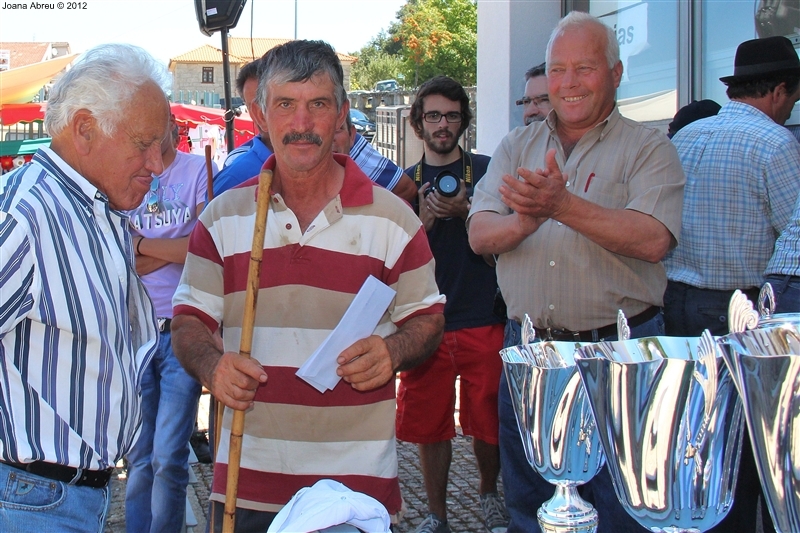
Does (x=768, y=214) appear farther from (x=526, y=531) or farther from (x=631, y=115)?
(x=631, y=115)

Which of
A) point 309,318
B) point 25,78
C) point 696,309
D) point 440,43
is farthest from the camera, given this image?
point 440,43

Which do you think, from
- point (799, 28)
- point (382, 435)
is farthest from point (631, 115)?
point (382, 435)

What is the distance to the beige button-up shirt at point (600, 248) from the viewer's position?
2.53 meters

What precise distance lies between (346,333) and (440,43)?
5567cm

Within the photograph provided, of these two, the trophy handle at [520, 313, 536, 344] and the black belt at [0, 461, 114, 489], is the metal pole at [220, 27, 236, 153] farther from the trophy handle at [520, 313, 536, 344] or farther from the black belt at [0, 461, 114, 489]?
the trophy handle at [520, 313, 536, 344]

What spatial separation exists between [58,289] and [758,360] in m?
1.36

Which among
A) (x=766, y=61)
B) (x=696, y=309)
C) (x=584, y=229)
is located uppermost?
(x=766, y=61)

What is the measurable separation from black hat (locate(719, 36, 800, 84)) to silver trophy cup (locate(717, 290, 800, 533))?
259 centimetres

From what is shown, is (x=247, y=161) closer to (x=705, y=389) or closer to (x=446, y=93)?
(x=446, y=93)

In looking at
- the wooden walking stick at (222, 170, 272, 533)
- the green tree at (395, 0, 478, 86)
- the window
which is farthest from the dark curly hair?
the green tree at (395, 0, 478, 86)

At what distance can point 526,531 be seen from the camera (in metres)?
2.69

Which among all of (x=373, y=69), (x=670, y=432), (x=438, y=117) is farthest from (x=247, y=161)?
(x=373, y=69)

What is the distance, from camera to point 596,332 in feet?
8.48

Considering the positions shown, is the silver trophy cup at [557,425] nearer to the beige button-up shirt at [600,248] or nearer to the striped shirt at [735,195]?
the beige button-up shirt at [600,248]
